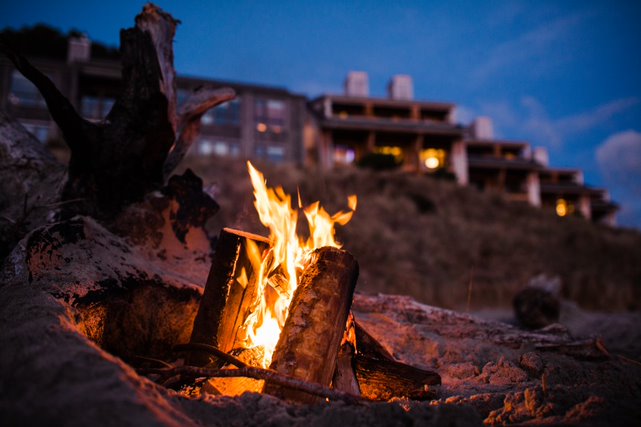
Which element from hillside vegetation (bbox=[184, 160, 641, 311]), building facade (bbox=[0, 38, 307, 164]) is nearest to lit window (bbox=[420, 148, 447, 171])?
hillside vegetation (bbox=[184, 160, 641, 311])

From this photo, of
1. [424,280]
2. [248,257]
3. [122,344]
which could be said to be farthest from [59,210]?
[424,280]

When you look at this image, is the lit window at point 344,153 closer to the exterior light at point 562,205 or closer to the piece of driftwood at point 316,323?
the exterior light at point 562,205

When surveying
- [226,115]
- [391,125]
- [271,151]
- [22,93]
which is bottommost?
[271,151]

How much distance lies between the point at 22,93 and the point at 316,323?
25799 mm

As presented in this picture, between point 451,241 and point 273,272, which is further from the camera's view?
point 451,241

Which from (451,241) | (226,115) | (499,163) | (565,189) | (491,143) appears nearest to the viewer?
(451,241)

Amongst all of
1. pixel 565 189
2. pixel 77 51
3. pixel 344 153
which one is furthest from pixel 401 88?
pixel 77 51

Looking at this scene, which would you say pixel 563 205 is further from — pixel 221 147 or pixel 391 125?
pixel 221 147

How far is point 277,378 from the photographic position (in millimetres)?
1937

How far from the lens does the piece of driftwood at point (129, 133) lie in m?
3.42

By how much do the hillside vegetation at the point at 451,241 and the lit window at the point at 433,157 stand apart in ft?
32.4

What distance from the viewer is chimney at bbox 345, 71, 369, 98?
30.2 metres

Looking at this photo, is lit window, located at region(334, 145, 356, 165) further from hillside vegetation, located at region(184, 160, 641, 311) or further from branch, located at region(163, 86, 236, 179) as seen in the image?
branch, located at region(163, 86, 236, 179)

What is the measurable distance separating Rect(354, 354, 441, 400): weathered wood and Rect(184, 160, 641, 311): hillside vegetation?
5.97 m
